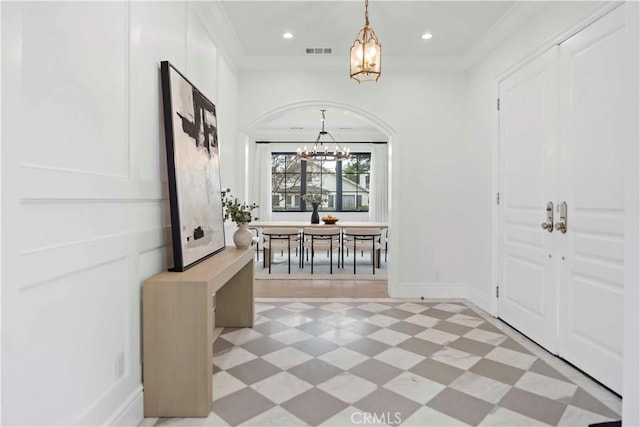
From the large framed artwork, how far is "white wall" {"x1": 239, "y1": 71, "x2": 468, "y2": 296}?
1.67 metres

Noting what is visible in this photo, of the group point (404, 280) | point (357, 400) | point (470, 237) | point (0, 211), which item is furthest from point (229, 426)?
point (470, 237)

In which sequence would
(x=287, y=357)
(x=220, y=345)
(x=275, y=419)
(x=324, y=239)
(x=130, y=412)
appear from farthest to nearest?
(x=324, y=239) → (x=220, y=345) → (x=287, y=357) → (x=275, y=419) → (x=130, y=412)

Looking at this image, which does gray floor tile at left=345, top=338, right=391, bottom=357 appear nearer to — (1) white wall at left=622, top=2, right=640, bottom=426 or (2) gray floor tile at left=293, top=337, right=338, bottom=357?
(2) gray floor tile at left=293, top=337, right=338, bottom=357

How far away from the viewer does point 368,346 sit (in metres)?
3.09

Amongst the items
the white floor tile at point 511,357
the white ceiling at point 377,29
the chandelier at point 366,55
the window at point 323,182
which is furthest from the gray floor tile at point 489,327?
the window at point 323,182

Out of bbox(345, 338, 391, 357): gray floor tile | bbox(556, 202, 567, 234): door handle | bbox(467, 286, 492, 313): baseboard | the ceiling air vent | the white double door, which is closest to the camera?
the white double door

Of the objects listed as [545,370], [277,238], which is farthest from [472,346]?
[277,238]

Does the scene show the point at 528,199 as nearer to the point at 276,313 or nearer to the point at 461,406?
the point at 461,406

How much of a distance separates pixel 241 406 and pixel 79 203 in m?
1.41

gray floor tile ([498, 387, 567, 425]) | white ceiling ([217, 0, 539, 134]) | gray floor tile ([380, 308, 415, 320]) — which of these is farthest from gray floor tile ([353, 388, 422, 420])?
white ceiling ([217, 0, 539, 134])

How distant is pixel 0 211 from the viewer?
3.68ft

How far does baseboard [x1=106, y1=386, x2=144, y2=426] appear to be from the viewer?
182 cm

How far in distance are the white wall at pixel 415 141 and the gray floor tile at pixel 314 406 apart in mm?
2572

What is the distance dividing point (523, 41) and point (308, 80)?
2.32 metres
